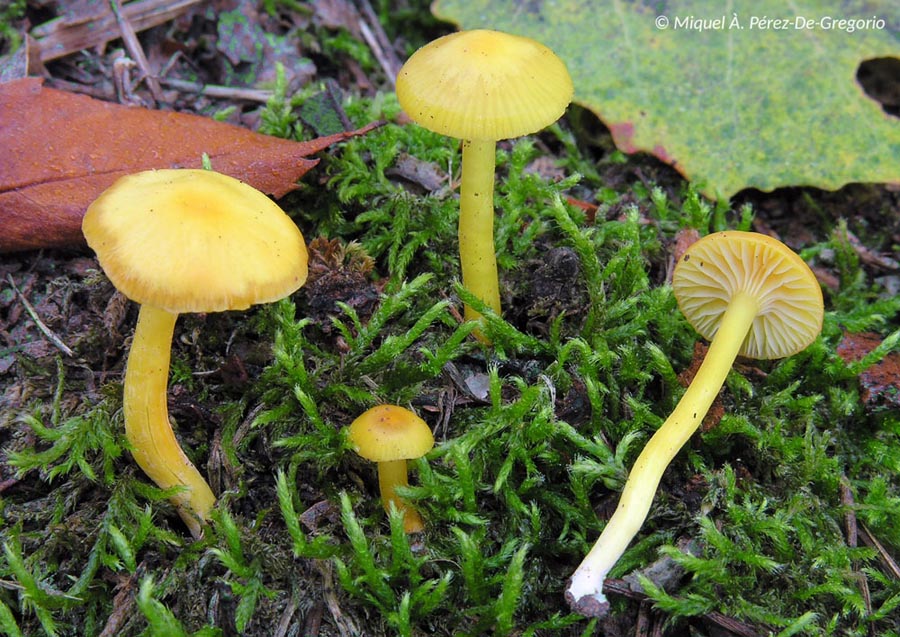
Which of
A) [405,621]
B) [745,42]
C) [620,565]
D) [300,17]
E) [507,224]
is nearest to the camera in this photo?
[405,621]

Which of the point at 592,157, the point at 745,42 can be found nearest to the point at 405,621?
the point at 592,157

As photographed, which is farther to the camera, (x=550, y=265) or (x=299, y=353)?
(x=550, y=265)

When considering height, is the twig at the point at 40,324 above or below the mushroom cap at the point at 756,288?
below

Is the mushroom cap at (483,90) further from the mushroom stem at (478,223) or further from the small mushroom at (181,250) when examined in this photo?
the small mushroom at (181,250)

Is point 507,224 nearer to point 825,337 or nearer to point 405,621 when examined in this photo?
point 825,337

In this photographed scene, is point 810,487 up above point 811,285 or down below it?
below

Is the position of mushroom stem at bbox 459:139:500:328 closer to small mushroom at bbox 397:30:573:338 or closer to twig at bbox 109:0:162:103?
small mushroom at bbox 397:30:573:338

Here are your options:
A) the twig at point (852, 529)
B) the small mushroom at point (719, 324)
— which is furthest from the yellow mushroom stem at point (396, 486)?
the twig at point (852, 529)
